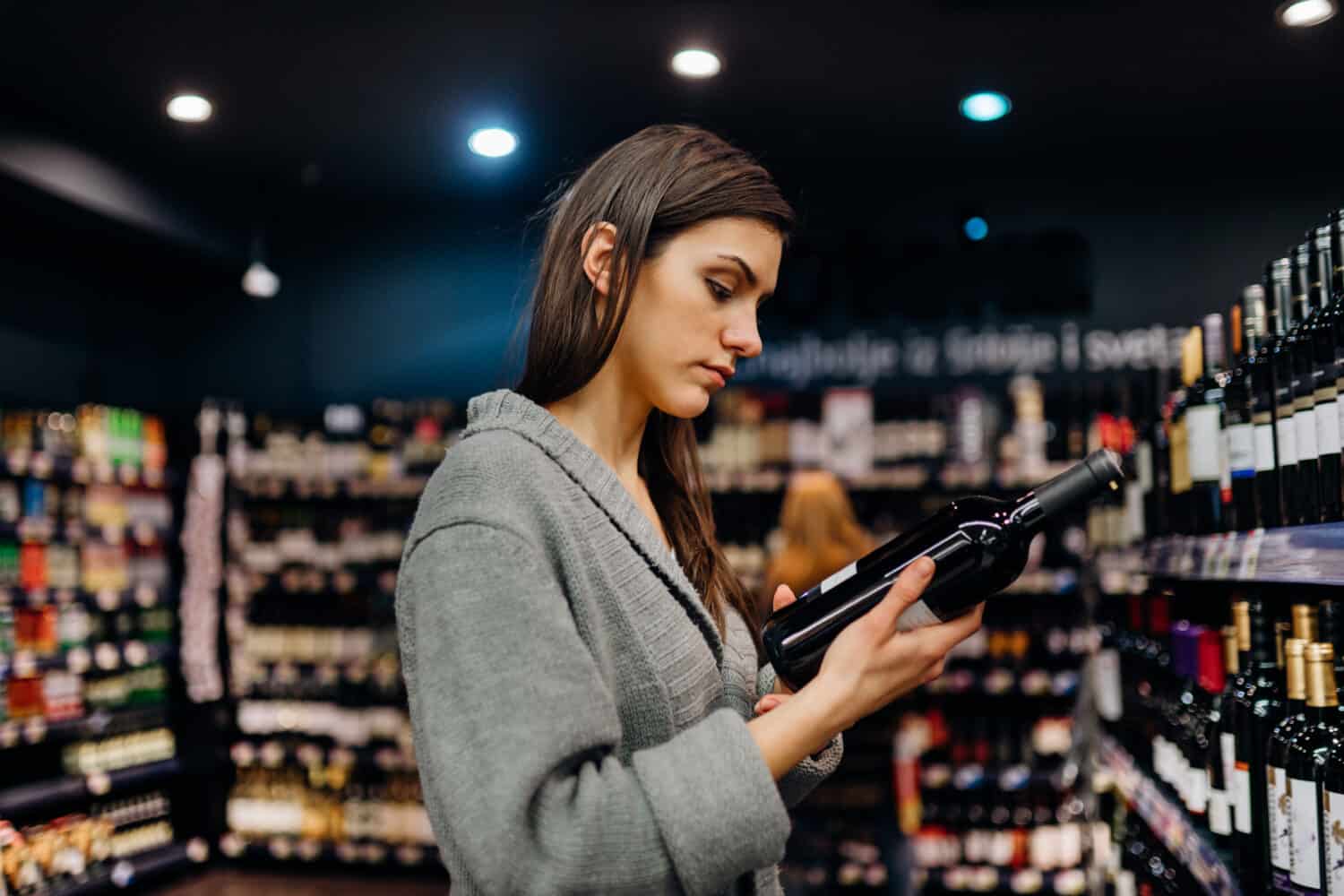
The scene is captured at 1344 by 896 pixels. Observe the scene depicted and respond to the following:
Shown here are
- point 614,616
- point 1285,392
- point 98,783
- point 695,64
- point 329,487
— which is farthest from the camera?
point 329,487

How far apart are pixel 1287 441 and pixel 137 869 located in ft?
19.3

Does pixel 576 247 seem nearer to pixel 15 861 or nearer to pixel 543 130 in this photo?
pixel 543 130

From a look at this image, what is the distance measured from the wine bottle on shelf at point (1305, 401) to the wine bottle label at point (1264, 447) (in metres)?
0.14

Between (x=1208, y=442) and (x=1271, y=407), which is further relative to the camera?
(x=1208, y=442)

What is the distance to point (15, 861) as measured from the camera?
495cm

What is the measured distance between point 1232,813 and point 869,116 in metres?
4.06

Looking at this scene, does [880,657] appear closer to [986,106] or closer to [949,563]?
[949,563]

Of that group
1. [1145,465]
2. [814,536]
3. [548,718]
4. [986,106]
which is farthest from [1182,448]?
[986,106]

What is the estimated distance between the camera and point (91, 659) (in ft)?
18.8

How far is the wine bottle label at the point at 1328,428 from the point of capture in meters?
1.43

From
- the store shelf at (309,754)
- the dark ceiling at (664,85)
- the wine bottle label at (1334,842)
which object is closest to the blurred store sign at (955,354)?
the dark ceiling at (664,85)

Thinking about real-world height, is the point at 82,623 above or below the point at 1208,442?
below

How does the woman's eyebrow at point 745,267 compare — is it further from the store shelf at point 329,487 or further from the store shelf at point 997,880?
the store shelf at point 329,487

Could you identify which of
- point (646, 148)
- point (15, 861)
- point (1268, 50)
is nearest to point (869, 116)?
point (1268, 50)
